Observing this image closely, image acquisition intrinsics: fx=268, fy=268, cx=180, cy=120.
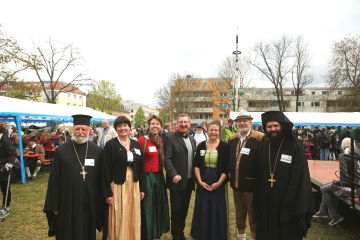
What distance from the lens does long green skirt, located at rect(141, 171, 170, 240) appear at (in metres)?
3.72

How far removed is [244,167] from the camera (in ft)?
11.9

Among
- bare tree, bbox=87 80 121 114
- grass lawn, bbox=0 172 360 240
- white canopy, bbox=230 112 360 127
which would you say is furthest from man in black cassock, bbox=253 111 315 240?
bare tree, bbox=87 80 121 114

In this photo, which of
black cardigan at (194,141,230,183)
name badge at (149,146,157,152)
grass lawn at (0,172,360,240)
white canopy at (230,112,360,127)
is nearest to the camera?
black cardigan at (194,141,230,183)

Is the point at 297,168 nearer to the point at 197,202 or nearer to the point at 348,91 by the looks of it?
the point at 197,202

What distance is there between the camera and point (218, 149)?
12.4ft

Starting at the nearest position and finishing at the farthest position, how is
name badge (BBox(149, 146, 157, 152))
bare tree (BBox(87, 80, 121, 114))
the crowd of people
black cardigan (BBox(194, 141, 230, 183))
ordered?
the crowd of people, black cardigan (BBox(194, 141, 230, 183)), name badge (BBox(149, 146, 157, 152)), bare tree (BBox(87, 80, 121, 114))

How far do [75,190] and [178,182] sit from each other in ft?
4.69

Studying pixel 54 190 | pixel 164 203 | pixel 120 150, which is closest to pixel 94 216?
pixel 54 190

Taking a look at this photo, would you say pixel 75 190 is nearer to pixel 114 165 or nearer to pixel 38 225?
pixel 114 165

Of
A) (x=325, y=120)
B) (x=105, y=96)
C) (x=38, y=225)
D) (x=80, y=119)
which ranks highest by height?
(x=105, y=96)

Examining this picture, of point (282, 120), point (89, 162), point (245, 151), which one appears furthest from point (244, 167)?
point (89, 162)

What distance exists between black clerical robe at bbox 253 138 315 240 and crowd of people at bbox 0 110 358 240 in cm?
1

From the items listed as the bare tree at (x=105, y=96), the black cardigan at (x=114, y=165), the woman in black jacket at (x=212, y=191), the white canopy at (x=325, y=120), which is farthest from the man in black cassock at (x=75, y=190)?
the bare tree at (x=105, y=96)

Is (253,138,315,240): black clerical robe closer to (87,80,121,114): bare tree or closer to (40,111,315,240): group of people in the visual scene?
(40,111,315,240): group of people
